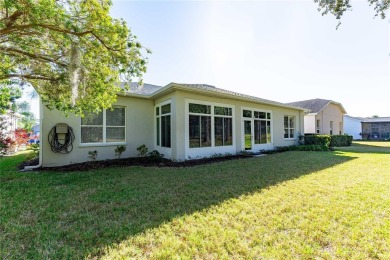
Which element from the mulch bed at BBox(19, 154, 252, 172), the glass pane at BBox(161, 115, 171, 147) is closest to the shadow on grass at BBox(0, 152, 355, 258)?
the mulch bed at BBox(19, 154, 252, 172)

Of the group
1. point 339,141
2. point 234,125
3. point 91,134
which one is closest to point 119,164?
point 91,134

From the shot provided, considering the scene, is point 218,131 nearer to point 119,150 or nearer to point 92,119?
point 119,150

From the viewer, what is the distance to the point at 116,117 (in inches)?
368

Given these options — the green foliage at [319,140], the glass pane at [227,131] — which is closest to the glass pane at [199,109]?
the glass pane at [227,131]

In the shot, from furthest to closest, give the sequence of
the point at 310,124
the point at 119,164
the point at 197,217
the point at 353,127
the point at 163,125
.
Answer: the point at 353,127
the point at 310,124
the point at 163,125
the point at 119,164
the point at 197,217

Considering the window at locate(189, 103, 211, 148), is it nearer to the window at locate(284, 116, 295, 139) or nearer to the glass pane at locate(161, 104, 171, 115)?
the glass pane at locate(161, 104, 171, 115)

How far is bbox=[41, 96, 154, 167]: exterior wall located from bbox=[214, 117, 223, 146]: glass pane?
11.3 feet

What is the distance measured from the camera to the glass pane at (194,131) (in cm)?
907

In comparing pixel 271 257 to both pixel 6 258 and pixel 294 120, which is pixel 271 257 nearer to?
pixel 6 258

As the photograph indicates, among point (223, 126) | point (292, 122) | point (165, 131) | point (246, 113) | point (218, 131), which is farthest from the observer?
point (292, 122)

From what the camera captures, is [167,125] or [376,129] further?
[376,129]

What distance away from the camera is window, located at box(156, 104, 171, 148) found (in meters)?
9.19

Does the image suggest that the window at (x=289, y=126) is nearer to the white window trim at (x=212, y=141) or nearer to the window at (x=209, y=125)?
the white window trim at (x=212, y=141)

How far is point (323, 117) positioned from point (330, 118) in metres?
1.89
